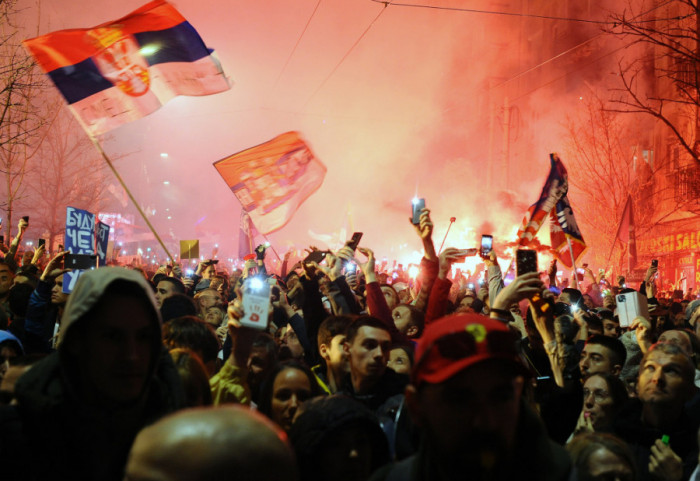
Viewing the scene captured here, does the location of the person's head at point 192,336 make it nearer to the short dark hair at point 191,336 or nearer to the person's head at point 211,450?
the short dark hair at point 191,336

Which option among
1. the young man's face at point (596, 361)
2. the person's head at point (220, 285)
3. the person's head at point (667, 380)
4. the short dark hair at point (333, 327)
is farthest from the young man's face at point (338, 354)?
the person's head at point (220, 285)

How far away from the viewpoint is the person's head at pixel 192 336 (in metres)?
3.68

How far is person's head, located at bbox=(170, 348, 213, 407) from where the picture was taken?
2.49m

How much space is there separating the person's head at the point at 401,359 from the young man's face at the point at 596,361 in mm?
1491

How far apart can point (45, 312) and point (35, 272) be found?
1.90m

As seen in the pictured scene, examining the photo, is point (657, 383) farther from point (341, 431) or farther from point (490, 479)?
point (490, 479)

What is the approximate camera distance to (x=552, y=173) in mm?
8930

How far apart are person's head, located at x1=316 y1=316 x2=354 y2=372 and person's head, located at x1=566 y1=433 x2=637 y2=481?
169 centimetres

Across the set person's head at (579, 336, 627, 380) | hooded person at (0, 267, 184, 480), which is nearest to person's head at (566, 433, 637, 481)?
hooded person at (0, 267, 184, 480)

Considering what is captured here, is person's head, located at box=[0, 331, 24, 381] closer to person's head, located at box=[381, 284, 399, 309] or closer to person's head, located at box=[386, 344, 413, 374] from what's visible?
person's head, located at box=[386, 344, 413, 374]

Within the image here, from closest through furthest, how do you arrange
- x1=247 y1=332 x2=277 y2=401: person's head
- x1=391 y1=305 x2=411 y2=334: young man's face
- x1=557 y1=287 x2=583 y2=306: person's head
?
x1=247 y1=332 x2=277 y2=401: person's head < x1=391 y1=305 x2=411 y2=334: young man's face < x1=557 y1=287 x2=583 y2=306: person's head

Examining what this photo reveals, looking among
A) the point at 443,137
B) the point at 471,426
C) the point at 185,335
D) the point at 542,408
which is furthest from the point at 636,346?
the point at 443,137

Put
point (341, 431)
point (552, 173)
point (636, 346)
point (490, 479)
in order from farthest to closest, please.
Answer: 1. point (552, 173)
2. point (636, 346)
3. point (341, 431)
4. point (490, 479)

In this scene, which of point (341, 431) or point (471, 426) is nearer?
point (471, 426)
